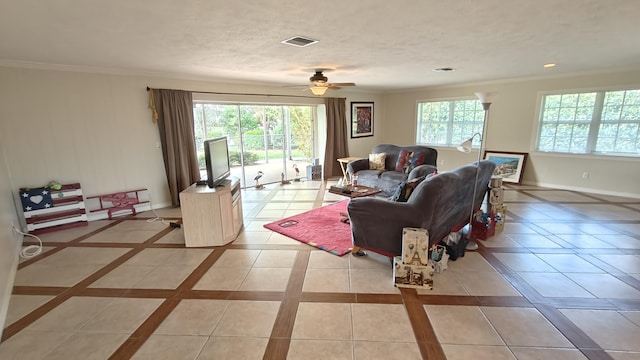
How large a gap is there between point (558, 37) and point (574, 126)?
396cm

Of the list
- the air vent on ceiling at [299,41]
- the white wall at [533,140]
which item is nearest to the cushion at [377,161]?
the white wall at [533,140]

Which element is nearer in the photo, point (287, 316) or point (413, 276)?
point (287, 316)

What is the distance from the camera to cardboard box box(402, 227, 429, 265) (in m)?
2.60

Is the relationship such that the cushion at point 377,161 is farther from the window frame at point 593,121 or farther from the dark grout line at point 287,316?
the dark grout line at point 287,316

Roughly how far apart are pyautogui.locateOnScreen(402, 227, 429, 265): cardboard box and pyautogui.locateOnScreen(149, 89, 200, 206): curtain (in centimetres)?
416

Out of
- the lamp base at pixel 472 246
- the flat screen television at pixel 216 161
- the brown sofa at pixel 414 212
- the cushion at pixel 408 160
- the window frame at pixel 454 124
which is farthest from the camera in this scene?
the window frame at pixel 454 124

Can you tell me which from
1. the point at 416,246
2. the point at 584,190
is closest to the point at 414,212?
the point at 416,246

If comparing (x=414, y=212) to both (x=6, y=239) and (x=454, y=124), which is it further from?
(x=454, y=124)

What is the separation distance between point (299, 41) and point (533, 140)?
590cm

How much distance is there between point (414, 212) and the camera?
270 centimetres

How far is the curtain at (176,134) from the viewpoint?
4.84 meters

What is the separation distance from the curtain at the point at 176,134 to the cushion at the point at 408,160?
3973 mm

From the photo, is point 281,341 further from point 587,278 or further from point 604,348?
point 587,278

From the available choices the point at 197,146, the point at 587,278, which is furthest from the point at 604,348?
the point at 197,146
